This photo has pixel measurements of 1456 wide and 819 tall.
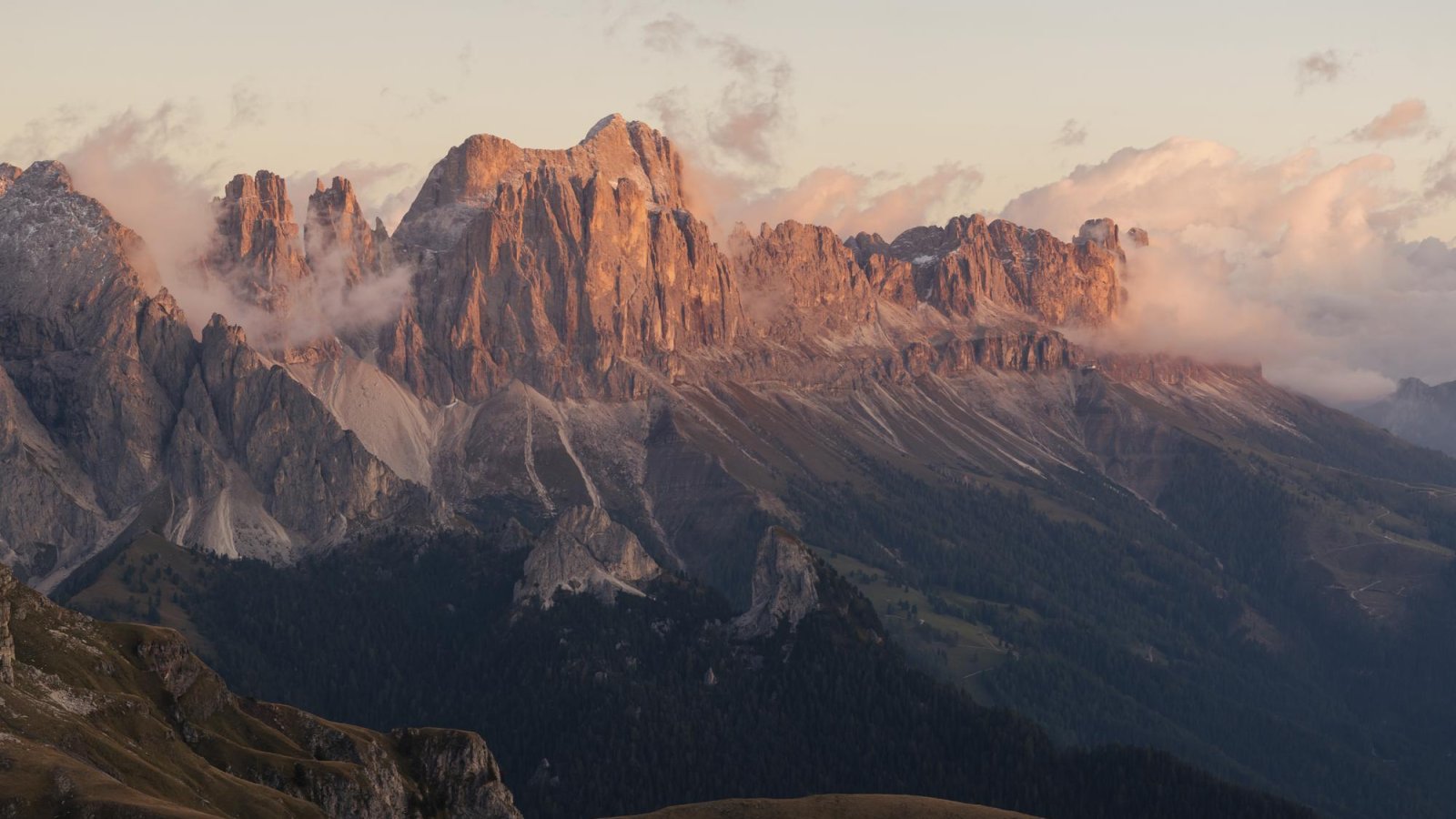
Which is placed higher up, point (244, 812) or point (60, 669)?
point (60, 669)

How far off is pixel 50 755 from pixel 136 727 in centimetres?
2759

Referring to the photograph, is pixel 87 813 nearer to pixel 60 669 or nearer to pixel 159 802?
pixel 159 802

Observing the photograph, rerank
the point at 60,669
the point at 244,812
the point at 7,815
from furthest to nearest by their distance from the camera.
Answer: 1. the point at 60,669
2. the point at 244,812
3. the point at 7,815

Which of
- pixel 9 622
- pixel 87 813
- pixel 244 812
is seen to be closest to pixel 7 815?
pixel 87 813

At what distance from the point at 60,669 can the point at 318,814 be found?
2953 cm

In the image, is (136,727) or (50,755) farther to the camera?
(136,727)

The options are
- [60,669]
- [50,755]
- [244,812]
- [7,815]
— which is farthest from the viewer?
[60,669]

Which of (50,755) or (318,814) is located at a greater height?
(50,755)

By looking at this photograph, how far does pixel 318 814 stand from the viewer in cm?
19312

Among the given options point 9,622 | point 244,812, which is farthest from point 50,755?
point 9,622

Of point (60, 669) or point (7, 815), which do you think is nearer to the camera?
point (7, 815)

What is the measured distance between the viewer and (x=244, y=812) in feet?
607

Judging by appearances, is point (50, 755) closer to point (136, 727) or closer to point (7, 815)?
point (7, 815)

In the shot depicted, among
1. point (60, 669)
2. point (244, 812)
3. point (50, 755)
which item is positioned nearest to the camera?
point (50, 755)
